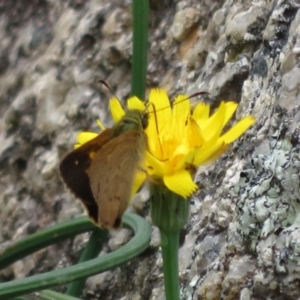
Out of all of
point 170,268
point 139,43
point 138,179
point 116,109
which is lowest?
point 170,268

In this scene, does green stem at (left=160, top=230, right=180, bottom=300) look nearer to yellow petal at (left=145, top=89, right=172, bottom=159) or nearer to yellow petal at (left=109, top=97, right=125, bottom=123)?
yellow petal at (left=145, top=89, right=172, bottom=159)

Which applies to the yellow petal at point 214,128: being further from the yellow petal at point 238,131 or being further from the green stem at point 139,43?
the green stem at point 139,43

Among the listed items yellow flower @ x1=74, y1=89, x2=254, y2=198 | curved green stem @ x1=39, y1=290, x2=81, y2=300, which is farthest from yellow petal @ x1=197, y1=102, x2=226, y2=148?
curved green stem @ x1=39, y1=290, x2=81, y2=300

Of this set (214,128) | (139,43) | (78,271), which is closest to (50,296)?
(78,271)

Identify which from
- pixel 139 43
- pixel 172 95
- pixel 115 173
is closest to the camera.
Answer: pixel 115 173

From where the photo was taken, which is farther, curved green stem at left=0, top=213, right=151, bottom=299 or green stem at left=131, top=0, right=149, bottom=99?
green stem at left=131, top=0, right=149, bottom=99

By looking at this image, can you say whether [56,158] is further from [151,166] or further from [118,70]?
[151,166]

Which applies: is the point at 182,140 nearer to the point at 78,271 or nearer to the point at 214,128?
the point at 214,128
